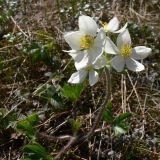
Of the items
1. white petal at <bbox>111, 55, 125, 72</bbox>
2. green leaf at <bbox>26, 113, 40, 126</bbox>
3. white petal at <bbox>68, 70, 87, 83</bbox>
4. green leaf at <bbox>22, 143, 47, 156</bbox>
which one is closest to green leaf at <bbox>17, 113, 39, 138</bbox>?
green leaf at <bbox>26, 113, 40, 126</bbox>

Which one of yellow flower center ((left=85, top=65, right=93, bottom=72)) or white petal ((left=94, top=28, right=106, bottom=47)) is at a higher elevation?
white petal ((left=94, top=28, right=106, bottom=47))

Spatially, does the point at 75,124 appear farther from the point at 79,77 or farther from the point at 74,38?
the point at 74,38

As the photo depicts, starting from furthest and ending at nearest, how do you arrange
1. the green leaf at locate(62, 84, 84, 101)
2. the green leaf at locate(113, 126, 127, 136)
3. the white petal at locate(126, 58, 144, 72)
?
the green leaf at locate(62, 84, 84, 101) < the green leaf at locate(113, 126, 127, 136) < the white petal at locate(126, 58, 144, 72)

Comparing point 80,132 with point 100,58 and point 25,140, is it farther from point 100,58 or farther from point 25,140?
point 100,58

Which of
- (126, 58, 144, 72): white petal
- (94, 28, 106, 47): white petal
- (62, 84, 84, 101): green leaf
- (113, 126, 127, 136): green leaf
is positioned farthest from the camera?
(62, 84, 84, 101): green leaf

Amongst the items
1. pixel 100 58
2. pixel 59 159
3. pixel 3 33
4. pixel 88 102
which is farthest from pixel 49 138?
pixel 3 33

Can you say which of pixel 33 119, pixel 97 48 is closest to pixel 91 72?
pixel 97 48

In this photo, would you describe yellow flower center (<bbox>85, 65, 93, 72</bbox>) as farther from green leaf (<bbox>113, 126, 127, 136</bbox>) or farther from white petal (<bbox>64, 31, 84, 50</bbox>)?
green leaf (<bbox>113, 126, 127, 136</bbox>)

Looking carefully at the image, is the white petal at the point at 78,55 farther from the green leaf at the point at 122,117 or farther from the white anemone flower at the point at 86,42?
the green leaf at the point at 122,117
